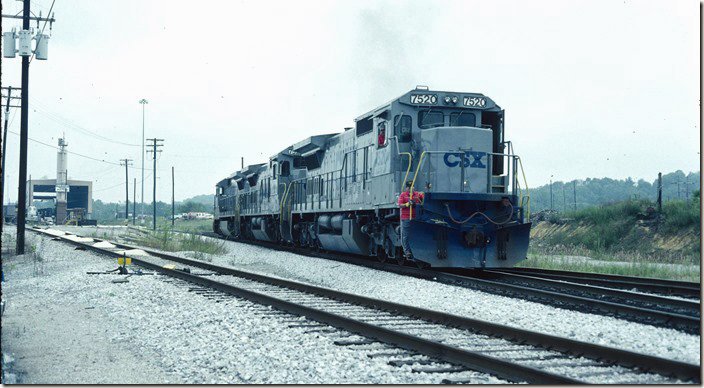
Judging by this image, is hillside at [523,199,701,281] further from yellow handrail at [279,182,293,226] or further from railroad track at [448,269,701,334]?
yellow handrail at [279,182,293,226]

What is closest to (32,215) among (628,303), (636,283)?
(636,283)

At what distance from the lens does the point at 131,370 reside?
548 centimetres

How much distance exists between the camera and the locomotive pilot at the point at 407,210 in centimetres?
1267

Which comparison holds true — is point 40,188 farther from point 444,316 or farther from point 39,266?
point 444,316

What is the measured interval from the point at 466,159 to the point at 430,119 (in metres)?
1.39

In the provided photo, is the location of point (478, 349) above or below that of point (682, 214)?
below

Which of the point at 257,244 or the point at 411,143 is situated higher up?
the point at 411,143

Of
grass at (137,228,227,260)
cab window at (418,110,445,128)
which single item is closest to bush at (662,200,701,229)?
cab window at (418,110,445,128)

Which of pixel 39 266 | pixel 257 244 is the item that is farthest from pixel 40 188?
pixel 39 266

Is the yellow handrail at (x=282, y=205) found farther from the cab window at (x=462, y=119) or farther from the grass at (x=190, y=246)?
the cab window at (x=462, y=119)

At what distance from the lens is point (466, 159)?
13.3m

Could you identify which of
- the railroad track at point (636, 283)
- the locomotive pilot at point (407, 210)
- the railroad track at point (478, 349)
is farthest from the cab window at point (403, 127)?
the railroad track at point (478, 349)

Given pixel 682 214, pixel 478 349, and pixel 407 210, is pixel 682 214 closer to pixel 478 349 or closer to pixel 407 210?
pixel 407 210

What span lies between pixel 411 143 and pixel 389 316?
6520 mm
